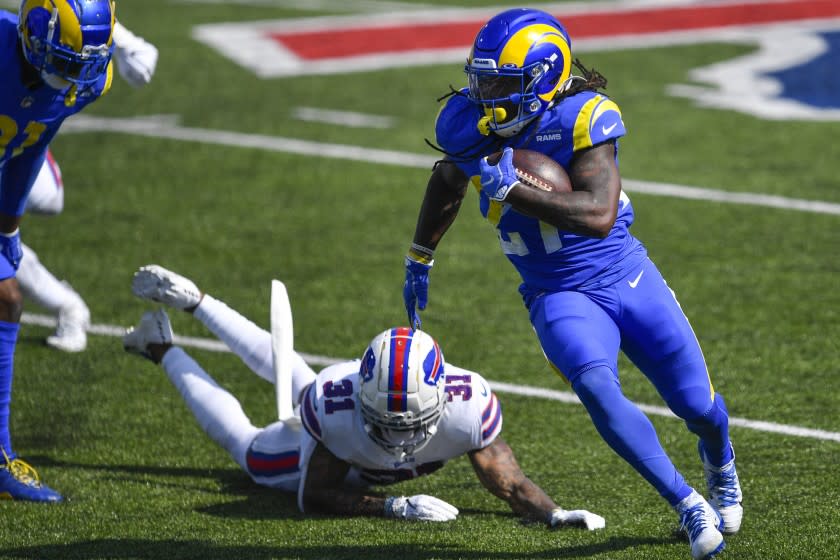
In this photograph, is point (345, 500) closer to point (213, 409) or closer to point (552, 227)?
point (213, 409)

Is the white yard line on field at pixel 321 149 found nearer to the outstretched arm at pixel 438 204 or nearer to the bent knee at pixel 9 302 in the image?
the outstretched arm at pixel 438 204

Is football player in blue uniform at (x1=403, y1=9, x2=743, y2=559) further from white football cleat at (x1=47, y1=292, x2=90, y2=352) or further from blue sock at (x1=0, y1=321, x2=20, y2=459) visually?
white football cleat at (x1=47, y1=292, x2=90, y2=352)

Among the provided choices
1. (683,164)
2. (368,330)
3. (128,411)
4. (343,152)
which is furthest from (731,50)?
(128,411)

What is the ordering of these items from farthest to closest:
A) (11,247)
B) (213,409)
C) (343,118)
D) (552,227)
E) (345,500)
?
(343,118) → (11,247) → (213,409) → (345,500) → (552,227)

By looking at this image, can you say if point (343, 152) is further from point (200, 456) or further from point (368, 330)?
point (200, 456)

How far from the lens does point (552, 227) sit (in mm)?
4695

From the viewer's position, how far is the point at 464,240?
913cm

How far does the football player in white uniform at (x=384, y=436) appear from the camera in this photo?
4879 mm

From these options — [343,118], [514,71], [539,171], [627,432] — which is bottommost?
[343,118]

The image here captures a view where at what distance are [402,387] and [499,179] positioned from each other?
899 mm

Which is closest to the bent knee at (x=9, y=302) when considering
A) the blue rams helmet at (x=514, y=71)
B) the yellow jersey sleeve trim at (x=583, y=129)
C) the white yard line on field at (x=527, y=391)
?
the white yard line on field at (x=527, y=391)

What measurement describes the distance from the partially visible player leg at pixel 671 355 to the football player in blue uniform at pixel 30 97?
250 centimetres

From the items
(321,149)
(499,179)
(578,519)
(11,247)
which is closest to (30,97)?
(11,247)

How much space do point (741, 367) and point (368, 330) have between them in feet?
7.03
